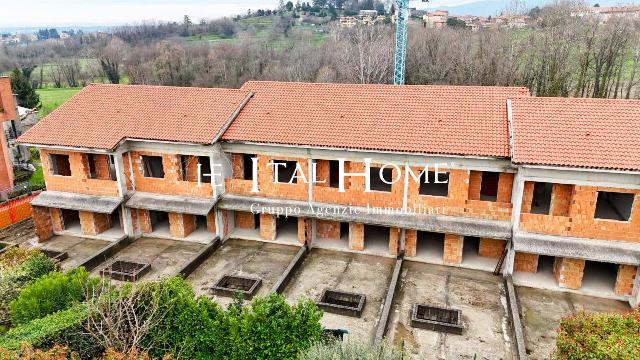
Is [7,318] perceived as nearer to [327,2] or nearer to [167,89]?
[167,89]

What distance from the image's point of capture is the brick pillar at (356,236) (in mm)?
22239

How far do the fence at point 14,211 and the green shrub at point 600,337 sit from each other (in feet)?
89.8

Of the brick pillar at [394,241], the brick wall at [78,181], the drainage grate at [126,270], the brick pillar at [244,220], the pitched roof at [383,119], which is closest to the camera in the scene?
the pitched roof at [383,119]

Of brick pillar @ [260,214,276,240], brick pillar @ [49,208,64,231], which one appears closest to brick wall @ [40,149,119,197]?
brick pillar @ [49,208,64,231]

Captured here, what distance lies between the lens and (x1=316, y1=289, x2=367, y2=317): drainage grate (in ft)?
58.8

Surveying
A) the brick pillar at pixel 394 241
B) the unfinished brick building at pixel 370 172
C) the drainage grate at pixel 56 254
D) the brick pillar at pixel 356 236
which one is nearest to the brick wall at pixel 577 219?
the unfinished brick building at pixel 370 172

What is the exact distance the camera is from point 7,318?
56.4 ft

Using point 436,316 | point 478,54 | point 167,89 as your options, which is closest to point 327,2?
point 478,54

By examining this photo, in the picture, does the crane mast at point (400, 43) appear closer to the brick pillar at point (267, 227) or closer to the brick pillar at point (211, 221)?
the brick pillar at point (267, 227)

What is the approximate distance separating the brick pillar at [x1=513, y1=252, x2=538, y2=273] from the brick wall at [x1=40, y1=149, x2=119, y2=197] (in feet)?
62.8

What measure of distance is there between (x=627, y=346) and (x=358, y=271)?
1115 cm

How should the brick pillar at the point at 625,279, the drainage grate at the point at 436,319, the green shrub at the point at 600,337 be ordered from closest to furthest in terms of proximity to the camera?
the green shrub at the point at 600,337 < the drainage grate at the point at 436,319 < the brick pillar at the point at 625,279

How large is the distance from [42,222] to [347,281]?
53.8 ft

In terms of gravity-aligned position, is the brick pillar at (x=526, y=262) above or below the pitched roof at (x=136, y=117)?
below
